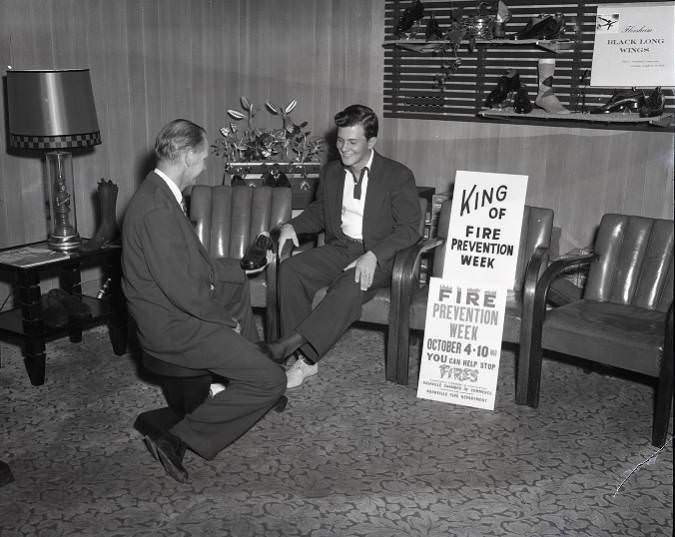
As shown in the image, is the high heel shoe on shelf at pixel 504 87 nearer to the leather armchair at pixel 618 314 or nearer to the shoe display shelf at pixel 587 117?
the shoe display shelf at pixel 587 117

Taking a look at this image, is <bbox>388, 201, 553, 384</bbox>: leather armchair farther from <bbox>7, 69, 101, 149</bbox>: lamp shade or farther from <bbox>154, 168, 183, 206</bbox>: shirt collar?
<bbox>7, 69, 101, 149</bbox>: lamp shade

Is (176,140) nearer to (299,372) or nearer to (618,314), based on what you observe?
(299,372)

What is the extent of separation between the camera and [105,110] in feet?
15.9

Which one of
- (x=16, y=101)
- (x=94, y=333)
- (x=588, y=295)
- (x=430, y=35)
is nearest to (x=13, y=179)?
(x=16, y=101)

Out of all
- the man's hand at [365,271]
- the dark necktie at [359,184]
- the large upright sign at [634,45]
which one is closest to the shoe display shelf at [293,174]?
the dark necktie at [359,184]

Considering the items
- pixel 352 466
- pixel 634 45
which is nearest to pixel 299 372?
pixel 352 466

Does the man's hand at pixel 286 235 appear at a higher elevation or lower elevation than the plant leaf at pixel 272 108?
lower

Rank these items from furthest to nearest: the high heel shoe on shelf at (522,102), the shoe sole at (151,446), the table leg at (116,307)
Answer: the high heel shoe on shelf at (522,102) → the table leg at (116,307) → the shoe sole at (151,446)

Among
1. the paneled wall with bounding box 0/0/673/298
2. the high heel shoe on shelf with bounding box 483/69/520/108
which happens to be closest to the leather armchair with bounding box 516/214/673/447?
the paneled wall with bounding box 0/0/673/298

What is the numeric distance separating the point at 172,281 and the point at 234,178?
91.7 inches

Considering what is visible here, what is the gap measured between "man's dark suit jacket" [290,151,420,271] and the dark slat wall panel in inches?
48.0

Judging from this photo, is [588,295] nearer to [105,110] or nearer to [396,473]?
[396,473]

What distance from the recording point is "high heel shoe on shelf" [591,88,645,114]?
173 inches

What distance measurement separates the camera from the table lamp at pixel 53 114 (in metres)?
3.88
